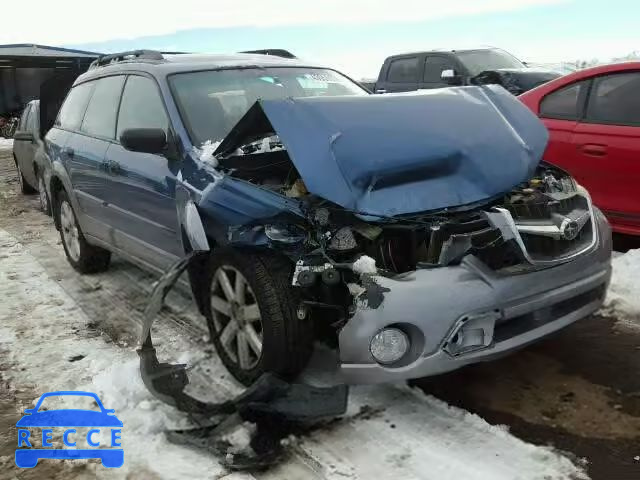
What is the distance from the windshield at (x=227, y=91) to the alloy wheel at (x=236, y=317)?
36.5 inches

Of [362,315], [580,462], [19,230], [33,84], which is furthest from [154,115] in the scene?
[33,84]

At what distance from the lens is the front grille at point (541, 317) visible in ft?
8.79

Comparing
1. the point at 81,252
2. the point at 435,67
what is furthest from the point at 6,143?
the point at 81,252

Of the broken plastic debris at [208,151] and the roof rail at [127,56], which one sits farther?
the roof rail at [127,56]

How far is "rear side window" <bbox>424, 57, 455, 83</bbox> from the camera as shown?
10500mm

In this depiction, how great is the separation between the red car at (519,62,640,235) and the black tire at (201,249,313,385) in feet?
10.0

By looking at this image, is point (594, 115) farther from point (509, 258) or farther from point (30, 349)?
point (30, 349)

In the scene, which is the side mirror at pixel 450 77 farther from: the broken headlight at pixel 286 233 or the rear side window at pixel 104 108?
the broken headlight at pixel 286 233

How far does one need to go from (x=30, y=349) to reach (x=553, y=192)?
3274mm

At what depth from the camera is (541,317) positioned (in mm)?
2801

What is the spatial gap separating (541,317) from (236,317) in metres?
1.48

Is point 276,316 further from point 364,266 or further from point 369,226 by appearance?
point 369,226

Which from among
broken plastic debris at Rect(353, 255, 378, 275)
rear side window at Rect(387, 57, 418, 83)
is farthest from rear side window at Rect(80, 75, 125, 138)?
rear side window at Rect(387, 57, 418, 83)

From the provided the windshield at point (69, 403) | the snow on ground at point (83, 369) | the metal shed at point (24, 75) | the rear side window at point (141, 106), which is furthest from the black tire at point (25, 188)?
the metal shed at point (24, 75)
